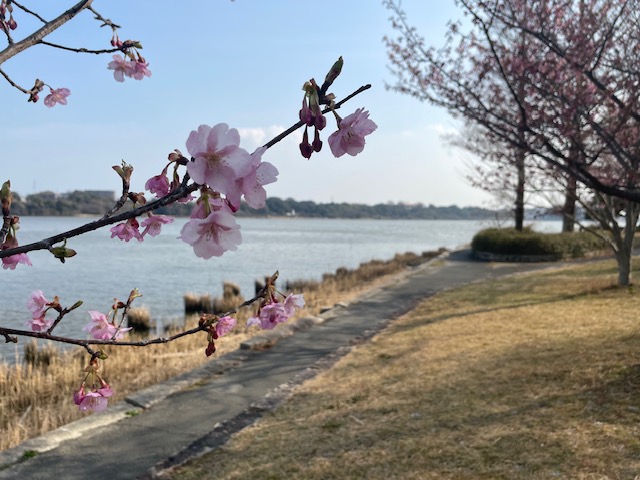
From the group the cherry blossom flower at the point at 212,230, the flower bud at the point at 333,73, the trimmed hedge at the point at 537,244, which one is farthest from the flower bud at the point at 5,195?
the trimmed hedge at the point at 537,244

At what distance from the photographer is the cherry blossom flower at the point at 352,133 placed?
134 centimetres

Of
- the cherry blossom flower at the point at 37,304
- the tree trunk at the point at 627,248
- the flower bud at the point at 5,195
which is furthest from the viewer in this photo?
the tree trunk at the point at 627,248

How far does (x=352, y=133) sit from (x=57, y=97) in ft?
6.12

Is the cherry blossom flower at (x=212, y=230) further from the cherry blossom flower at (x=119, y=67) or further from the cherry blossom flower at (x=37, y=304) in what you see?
the cherry blossom flower at (x=119, y=67)

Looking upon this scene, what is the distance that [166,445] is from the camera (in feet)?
14.7

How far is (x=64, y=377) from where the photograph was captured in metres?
7.08

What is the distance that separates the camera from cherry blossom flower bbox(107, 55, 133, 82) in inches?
95.5

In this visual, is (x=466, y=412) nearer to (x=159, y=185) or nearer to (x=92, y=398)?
(x=92, y=398)

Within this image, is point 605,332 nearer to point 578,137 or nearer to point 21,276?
point 578,137

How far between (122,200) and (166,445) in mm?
3470

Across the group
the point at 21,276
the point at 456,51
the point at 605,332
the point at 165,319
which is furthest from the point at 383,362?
the point at 21,276

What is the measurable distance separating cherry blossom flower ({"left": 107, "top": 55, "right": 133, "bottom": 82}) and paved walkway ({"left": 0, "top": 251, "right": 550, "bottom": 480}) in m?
2.83

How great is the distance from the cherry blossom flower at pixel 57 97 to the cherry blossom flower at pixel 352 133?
5.98ft

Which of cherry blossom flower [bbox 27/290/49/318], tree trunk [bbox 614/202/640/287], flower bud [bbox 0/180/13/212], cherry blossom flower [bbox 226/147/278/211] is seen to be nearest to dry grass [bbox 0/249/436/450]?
cherry blossom flower [bbox 27/290/49/318]
